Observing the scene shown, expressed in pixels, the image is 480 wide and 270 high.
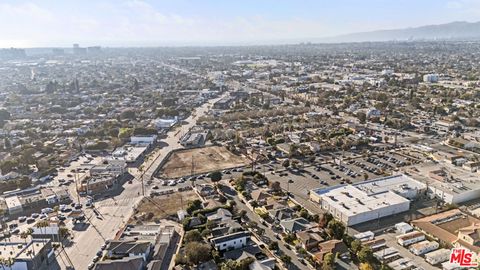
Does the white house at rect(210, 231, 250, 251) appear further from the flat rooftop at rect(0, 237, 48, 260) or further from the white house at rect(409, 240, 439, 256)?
the flat rooftop at rect(0, 237, 48, 260)

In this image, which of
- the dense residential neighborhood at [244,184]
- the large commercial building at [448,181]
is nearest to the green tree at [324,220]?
the dense residential neighborhood at [244,184]

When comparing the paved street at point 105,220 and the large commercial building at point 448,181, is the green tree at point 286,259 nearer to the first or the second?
the paved street at point 105,220

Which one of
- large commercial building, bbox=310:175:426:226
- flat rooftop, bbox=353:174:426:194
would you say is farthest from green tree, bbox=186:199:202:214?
flat rooftop, bbox=353:174:426:194

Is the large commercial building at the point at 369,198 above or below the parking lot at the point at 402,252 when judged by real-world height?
above

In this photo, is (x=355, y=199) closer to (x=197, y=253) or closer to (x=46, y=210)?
(x=197, y=253)

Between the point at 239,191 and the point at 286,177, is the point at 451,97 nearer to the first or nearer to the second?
the point at 286,177

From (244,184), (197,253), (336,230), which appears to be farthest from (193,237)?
(244,184)

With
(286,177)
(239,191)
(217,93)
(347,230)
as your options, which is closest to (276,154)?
(286,177)
